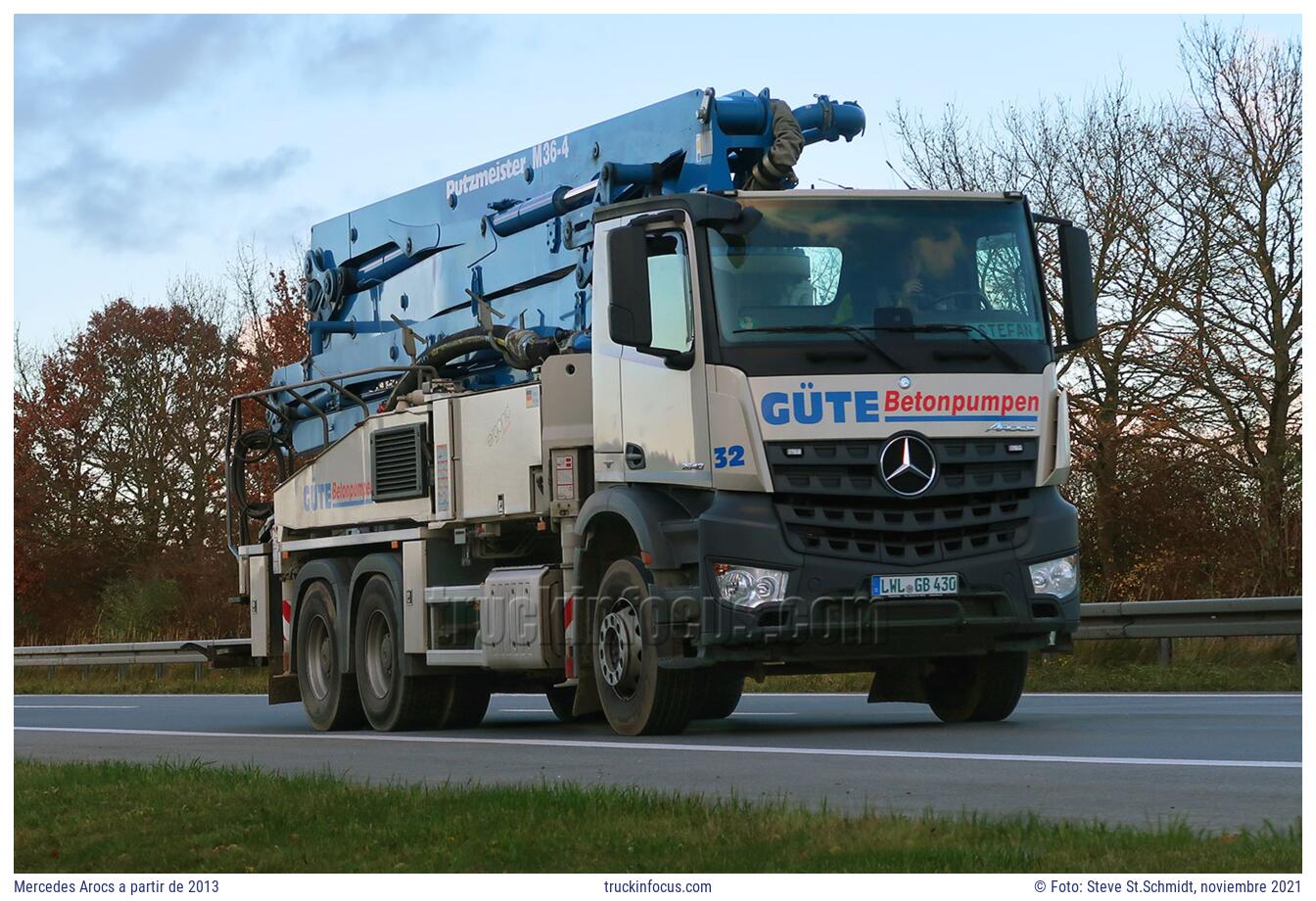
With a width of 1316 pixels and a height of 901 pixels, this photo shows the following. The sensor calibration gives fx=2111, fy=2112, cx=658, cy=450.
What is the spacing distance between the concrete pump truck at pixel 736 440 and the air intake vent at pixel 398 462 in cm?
3

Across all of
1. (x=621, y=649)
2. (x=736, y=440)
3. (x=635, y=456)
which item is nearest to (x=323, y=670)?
(x=621, y=649)

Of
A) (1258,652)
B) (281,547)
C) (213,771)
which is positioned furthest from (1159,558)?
(213,771)

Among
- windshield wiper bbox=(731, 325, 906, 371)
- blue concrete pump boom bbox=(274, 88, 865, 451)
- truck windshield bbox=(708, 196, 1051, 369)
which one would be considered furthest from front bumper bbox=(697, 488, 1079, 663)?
blue concrete pump boom bbox=(274, 88, 865, 451)

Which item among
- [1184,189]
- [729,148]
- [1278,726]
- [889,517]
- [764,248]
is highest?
[1184,189]

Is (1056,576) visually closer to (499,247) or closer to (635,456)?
(635,456)

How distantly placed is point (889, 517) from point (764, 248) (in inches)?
65.9

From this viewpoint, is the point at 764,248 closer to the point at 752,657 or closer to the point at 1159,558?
the point at 752,657

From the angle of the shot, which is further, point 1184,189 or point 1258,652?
point 1184,189

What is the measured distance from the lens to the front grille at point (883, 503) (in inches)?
458

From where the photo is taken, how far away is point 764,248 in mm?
11953

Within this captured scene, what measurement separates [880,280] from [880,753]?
2.75 meters

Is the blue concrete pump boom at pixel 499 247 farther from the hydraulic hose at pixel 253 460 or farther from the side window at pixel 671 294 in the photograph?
the side window at pixel 671 294
